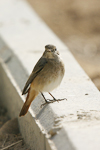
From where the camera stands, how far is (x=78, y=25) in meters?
7.90

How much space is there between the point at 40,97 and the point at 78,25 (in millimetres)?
4236

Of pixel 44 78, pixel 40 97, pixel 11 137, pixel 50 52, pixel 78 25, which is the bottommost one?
pixel 11 137

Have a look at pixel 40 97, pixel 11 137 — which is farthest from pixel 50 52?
pixel 11 137

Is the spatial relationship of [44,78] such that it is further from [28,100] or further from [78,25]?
[78,25]

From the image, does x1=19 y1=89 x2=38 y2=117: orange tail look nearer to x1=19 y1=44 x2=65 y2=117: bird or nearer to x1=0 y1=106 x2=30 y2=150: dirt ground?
x1=19 y1=44 x2=65 y2=117: bird

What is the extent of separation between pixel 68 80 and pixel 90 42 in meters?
3.09

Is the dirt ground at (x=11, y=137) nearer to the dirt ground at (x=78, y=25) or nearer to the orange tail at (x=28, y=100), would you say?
the orange tail at (x=28, y=100)

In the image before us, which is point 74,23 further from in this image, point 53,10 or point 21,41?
point 21,41

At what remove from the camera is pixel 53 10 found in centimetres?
869

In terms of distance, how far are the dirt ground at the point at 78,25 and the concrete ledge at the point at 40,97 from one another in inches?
42.0

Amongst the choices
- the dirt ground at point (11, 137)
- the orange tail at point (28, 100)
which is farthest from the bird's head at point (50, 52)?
the dirt ground at point (11, 137)

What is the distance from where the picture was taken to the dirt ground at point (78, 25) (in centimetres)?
660

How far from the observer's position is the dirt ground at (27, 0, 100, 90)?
6.60m

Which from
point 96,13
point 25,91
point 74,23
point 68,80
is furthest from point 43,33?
point 96,13
